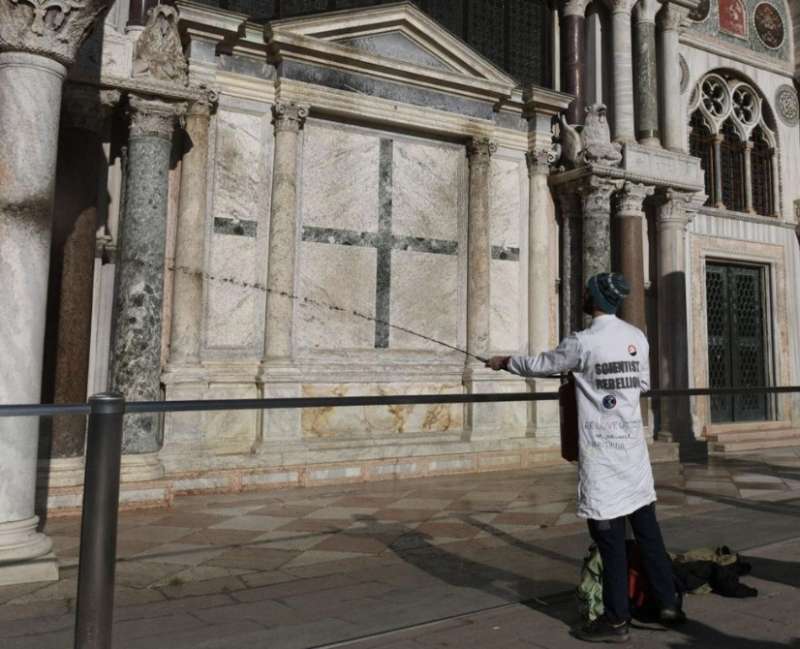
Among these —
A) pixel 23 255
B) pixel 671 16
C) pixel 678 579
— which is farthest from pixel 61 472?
pixel 671 16

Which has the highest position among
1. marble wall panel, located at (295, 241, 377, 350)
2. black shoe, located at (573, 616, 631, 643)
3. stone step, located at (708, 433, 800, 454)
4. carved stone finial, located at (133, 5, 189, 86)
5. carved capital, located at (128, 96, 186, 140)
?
carved stone finial, located at (133, 5, 189, 86)

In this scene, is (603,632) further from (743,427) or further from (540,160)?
(743,427)

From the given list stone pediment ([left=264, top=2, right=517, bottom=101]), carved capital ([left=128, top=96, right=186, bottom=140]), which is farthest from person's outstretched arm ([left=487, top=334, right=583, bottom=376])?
stone pediment ([left=264, top=2, right=517, bottom=101])

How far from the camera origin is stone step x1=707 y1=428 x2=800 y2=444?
12141mm

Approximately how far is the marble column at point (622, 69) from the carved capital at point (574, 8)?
47cm

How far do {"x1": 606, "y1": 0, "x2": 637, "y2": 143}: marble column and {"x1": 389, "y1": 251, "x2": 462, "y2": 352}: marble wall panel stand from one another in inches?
154

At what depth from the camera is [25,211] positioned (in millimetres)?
4820

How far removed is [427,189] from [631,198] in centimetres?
347

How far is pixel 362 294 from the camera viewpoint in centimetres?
955

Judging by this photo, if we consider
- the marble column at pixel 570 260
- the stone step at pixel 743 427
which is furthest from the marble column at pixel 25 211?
the stone step at pixel 743 427

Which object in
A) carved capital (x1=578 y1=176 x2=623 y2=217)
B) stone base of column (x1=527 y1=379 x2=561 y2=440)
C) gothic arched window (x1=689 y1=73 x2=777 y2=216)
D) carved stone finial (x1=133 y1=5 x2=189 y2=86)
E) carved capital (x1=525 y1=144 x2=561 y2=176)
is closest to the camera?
carved stone finial (x1=133 y1=5 x2=189 y2=86)

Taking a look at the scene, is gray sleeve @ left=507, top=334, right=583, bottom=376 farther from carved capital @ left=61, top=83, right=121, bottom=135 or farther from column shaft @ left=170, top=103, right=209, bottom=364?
column shaft @ left=170, top=103, right=209, bottom=364

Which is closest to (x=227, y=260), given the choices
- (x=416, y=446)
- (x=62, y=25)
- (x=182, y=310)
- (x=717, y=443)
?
(x=182, y=310)

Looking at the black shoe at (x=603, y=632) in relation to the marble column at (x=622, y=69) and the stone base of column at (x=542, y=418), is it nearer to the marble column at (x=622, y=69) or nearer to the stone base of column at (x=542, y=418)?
the stone base of column at (x=542, y=418)
